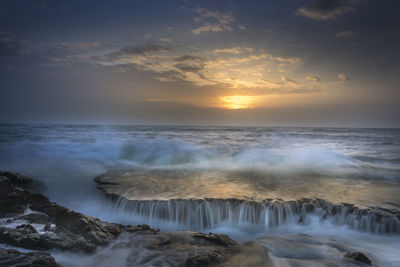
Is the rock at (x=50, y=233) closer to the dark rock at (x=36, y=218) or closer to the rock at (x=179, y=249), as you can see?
the dark rock at (x=36, y=218)

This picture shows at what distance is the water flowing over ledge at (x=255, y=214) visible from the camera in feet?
17.5

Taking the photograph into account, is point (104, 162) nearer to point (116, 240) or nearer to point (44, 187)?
point (44, 187)

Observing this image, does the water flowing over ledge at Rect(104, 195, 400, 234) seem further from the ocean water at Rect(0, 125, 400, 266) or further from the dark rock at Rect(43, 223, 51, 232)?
the dark rock at Rect(43, 223, 51, 232)

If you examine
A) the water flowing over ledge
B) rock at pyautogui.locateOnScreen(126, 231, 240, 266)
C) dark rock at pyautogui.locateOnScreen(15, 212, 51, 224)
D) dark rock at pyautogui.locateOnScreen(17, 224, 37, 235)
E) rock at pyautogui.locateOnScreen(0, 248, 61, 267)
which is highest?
rock at pyautogui.locateOnScreen(0, 248, 61, 267)

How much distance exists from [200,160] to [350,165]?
8.25 m

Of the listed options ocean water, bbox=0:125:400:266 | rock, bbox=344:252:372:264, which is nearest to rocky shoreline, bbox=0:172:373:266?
rock, bbox=344:252:372:264

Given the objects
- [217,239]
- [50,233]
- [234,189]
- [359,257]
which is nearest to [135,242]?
[50,233]

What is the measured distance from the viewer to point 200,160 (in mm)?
12898

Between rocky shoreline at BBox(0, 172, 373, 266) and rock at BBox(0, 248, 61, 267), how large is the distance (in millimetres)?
13

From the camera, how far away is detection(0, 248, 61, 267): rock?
2316 millimetres

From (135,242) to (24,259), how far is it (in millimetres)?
1620

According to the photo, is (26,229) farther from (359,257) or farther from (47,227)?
(359,257)

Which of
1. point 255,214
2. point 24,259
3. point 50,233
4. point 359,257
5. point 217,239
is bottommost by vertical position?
point 255,214

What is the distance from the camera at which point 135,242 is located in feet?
12.2
